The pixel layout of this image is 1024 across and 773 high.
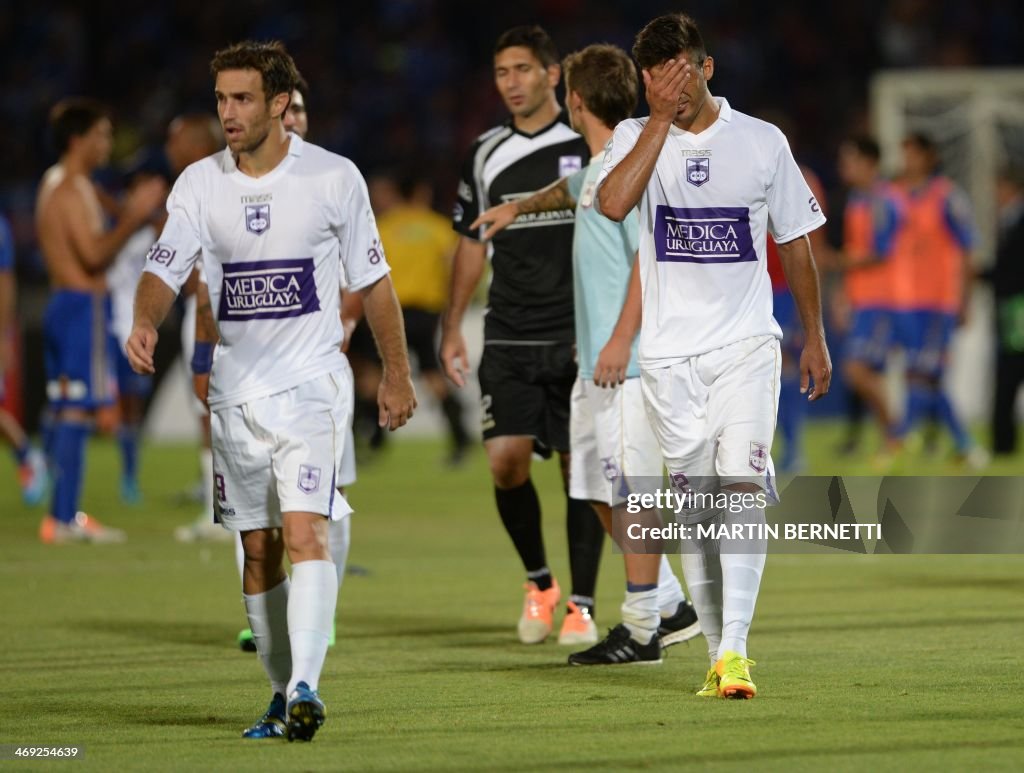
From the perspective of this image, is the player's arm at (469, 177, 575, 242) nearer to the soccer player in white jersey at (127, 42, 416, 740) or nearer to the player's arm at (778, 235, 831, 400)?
the player's arm at (778, 235, 831, 400)

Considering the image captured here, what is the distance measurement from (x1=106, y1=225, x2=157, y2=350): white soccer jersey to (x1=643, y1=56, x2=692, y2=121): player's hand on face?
6.44 metres

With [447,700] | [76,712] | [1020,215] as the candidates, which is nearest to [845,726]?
[447,700]

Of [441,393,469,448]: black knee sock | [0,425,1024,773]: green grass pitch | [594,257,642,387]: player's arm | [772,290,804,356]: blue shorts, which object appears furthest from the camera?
[441,393,469,448]: black knee sock

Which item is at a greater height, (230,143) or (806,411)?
(230,143)

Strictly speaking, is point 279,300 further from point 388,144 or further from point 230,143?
point 388,144

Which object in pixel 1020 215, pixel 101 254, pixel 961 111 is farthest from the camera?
pixel 961 111

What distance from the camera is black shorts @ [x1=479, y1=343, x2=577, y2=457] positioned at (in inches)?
297

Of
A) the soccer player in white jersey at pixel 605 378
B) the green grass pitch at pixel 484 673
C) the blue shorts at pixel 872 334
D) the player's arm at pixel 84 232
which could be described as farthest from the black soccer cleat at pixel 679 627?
the blue shorts at pixel 872 334

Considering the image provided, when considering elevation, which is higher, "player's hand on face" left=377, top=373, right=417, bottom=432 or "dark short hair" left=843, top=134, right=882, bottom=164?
"dark short hair" left=843, top=134, right=882, bottom=164

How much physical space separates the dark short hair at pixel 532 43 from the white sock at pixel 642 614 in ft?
7.72

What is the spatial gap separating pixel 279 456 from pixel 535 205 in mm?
2166

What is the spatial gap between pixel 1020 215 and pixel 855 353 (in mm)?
2426

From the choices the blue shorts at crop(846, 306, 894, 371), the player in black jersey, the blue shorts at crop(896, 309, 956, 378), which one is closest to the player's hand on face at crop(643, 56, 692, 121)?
the player in black jersey

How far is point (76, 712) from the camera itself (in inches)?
226
